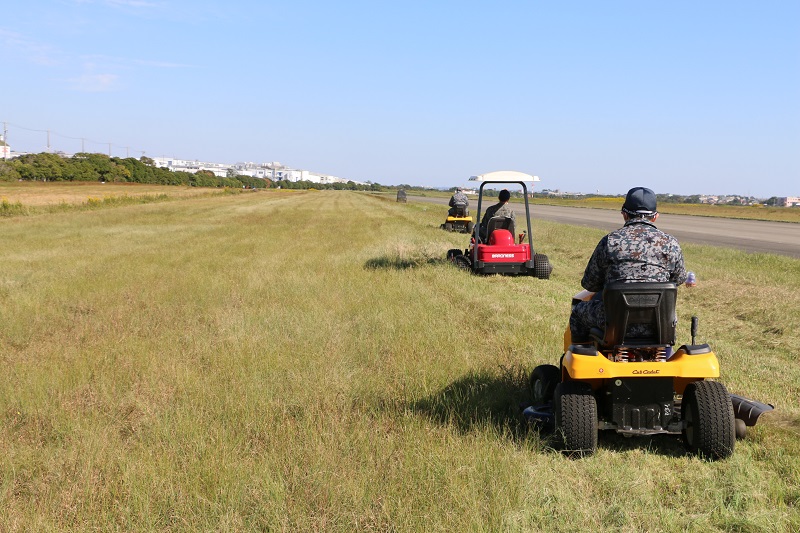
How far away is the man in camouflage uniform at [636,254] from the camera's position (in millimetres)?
4172

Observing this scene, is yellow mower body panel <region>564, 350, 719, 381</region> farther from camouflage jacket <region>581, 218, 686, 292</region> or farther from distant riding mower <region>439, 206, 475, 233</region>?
distant riding mower <region>439, 206, 475, 233</region>

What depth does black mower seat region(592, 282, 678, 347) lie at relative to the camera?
3971 millimetres

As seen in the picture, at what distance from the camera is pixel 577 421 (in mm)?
4059

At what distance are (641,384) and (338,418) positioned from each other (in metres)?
2.18

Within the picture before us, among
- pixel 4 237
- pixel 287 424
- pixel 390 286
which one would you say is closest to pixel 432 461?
pixel 287 424

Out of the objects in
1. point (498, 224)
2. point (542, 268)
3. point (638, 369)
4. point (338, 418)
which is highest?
point (498, 224)

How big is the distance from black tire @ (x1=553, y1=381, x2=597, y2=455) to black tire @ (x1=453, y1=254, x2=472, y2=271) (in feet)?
27.2

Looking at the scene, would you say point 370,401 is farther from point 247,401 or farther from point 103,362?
point 103,362

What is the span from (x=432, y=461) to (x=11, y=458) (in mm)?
2708

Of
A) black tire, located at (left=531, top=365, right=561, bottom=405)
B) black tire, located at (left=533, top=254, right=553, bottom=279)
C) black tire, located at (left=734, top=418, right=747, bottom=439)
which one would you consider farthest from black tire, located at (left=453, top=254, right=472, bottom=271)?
black tire, located at (left=734, top=418, right=747, bottom=439)

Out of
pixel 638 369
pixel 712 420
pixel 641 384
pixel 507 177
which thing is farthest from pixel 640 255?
pixel 507 177

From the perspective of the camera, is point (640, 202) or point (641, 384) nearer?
point (641, 384)

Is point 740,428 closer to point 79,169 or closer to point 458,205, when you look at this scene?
point 458,205

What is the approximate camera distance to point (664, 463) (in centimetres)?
416
